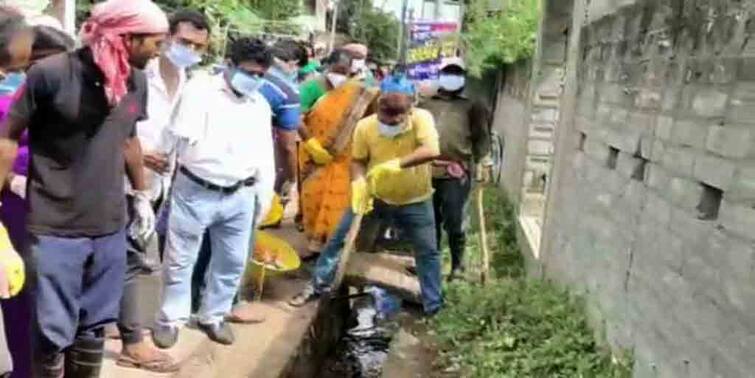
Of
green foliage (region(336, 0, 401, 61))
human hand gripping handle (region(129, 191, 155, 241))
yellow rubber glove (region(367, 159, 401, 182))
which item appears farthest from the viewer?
green foliage (region(336, 0, 401, 61))

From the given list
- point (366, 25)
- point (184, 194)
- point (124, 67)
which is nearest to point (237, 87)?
point (184, 194)

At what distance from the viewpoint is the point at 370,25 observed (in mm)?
42125

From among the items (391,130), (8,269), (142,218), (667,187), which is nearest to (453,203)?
(391,130)

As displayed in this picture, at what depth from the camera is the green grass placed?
207 inches

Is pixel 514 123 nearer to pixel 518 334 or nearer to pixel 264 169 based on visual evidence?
pixel 518 334

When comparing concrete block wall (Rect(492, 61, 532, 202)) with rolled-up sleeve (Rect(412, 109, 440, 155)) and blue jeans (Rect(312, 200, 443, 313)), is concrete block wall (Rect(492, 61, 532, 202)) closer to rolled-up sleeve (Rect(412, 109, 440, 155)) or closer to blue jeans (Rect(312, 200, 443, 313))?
blue jeans (Rect(312, 200, 443, 313))

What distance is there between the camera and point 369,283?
7254 mm

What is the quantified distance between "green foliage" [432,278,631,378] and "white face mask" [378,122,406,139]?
3.88 ft

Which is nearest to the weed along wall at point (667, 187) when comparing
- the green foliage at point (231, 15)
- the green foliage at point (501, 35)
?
the green foliage at point (501, 35)

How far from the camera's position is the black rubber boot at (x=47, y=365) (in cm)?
387

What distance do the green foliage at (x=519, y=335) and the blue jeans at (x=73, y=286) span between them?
2283mm

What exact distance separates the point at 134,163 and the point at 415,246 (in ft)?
9.21

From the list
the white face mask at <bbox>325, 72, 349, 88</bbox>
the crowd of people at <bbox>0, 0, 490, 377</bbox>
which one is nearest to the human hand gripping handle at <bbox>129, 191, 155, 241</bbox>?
the crowd of people at <bbox>0, 0, 490, 377</bbox>

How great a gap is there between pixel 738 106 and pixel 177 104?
277 cm
